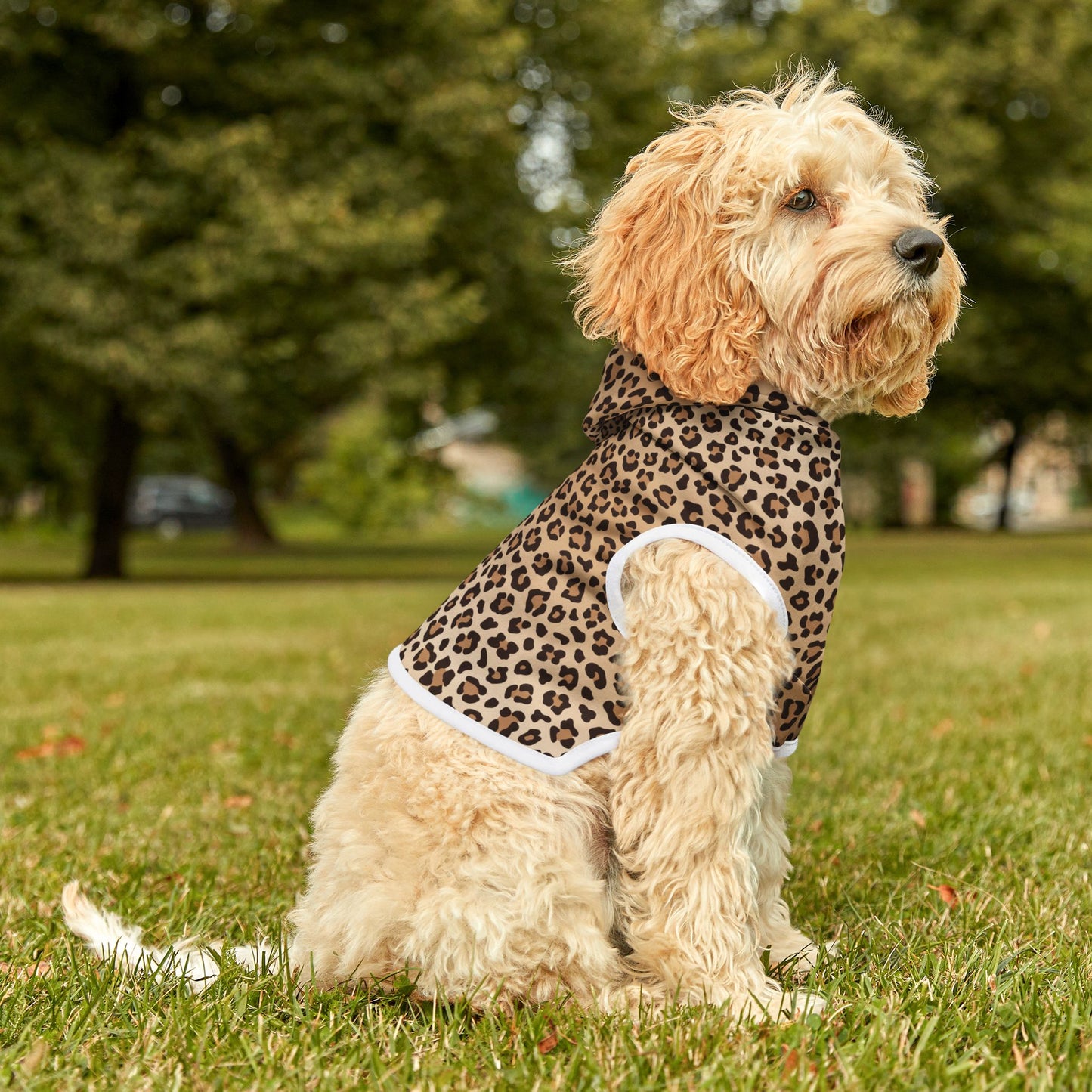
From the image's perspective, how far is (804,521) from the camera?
278 centimetres

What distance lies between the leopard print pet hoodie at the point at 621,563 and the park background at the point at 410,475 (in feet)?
2.26

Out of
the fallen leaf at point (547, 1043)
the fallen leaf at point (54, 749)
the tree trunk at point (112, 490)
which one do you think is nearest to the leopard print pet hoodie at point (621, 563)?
the fallen leaf at point (547, 1043)

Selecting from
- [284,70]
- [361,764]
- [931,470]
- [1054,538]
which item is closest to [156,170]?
[284,70]

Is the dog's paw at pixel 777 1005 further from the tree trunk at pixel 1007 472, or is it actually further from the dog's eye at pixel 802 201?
the tree trunk at pixel 1007 472

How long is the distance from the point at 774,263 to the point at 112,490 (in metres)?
19.5

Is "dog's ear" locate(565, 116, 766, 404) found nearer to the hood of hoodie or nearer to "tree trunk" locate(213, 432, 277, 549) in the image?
the hood of hoodie

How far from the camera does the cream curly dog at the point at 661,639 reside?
2740 millimetres

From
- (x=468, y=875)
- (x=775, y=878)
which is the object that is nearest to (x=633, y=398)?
(x=468, y=875)

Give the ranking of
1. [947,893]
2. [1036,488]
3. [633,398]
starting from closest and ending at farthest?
1. [633,398]
2. [947,893]
3. [1036,488]

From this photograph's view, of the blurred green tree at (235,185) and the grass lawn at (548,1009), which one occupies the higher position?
the blurred green tree at (235,185)

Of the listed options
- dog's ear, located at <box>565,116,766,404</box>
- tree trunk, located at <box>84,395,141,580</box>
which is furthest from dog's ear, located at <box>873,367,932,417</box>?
tree trunk, located at <box>84,395,141,580</box>

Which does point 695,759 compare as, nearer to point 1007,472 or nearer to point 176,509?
point 1007,472

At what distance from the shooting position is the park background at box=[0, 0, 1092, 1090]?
9.02 ft

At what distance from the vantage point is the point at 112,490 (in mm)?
20625
